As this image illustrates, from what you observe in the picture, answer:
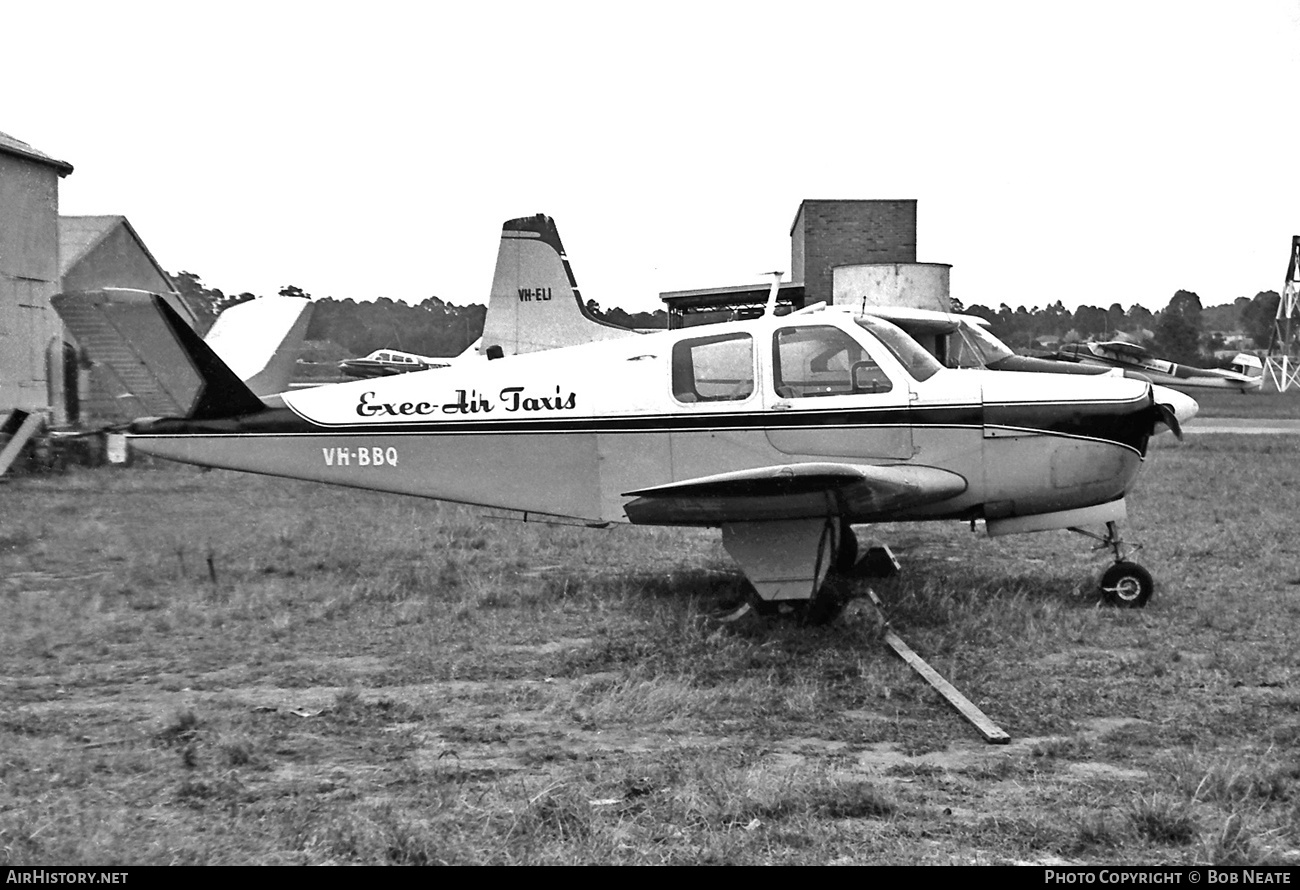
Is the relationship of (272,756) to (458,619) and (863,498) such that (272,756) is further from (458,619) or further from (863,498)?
(863,498)

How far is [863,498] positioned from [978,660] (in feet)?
3.67

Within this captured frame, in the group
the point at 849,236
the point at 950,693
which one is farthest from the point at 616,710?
the point at 849,236

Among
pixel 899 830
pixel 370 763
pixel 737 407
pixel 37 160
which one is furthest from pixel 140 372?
pixel 37 160

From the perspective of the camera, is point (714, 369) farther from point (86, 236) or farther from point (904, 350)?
point (86, 236)

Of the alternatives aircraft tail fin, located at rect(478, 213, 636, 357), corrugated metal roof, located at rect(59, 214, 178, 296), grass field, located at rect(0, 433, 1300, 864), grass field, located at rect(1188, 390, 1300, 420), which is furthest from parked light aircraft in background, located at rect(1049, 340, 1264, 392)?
corrugated metal roof, located at rect(59, 214, 178, 296)

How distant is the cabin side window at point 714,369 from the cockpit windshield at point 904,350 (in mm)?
821

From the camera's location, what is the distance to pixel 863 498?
679 centimetres

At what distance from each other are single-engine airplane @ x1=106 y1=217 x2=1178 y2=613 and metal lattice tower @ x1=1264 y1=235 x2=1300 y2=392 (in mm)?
38166

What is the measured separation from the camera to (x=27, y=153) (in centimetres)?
1719

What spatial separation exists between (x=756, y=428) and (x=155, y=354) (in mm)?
4457

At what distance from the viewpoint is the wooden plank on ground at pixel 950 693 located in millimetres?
5027

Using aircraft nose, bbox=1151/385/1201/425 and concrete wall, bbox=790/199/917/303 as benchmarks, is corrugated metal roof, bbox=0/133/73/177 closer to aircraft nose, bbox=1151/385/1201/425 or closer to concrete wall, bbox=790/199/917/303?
aircraft nose, bbox=1151/385/1201/425

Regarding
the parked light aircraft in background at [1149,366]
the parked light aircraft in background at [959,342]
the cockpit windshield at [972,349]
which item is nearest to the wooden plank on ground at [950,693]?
the parked light aircraft in background at [959,342]

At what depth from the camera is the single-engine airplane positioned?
25.2 feet
